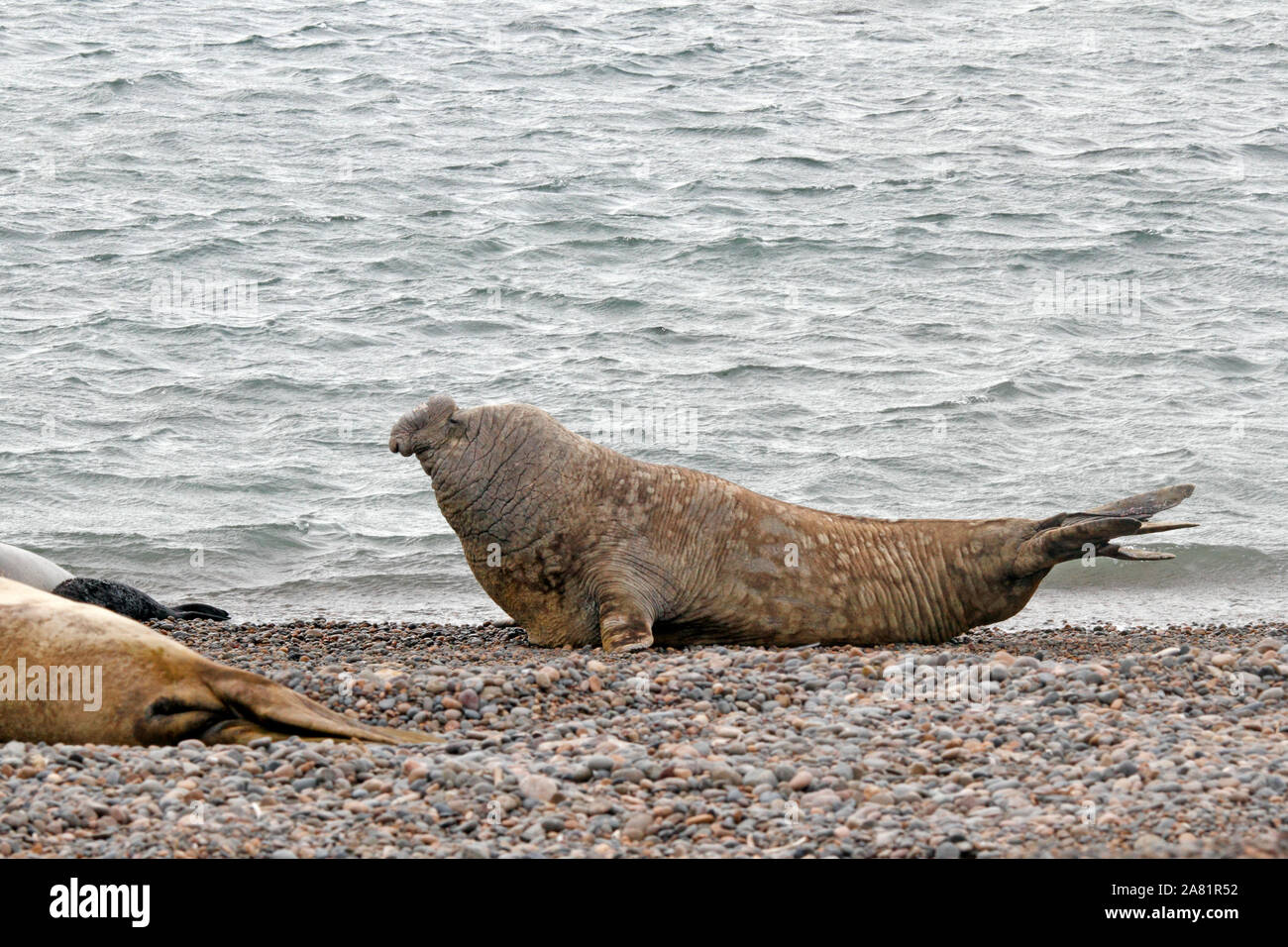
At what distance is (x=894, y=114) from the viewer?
79.7ft

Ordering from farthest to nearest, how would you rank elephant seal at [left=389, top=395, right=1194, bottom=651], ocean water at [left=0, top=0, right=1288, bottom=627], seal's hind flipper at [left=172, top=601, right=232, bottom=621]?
ocean water at [left=0, top=0, right=1288, bottom=627] → seal's hind flipper at [left=172, top=601, right=232, bottom=621] → elephant seal at [left=389, top=395, right=1194, bottom=651]

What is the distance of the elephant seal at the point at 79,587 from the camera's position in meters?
8.74

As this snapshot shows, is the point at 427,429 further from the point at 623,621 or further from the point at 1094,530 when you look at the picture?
the point at 1094,530

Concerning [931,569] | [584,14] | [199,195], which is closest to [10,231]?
[199,195]

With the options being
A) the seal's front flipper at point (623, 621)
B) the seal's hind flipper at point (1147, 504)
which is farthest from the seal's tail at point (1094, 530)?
the seal's front flipper at point (623, 621)

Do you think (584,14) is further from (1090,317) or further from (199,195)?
(1090,317)

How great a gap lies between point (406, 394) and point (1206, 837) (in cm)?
1192

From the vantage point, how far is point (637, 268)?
18.5 meters

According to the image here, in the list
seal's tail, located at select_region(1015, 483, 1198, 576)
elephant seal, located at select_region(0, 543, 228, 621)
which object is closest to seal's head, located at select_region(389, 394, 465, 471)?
elephant seal, located at select_region(0, 543, 228, 621)

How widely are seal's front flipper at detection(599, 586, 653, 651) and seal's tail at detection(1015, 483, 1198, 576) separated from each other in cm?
215

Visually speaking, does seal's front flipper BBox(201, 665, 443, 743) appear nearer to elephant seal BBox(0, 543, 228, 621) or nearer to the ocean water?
elephant seal BBox(0, 543, 228, 621)

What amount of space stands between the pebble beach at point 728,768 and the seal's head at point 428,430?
5.04 ft

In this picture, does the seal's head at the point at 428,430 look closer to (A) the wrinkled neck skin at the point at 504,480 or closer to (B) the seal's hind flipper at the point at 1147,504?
(A) the wrinkled neck skin at the point at 504,480

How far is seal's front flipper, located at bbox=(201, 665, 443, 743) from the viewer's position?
5.39 meters
